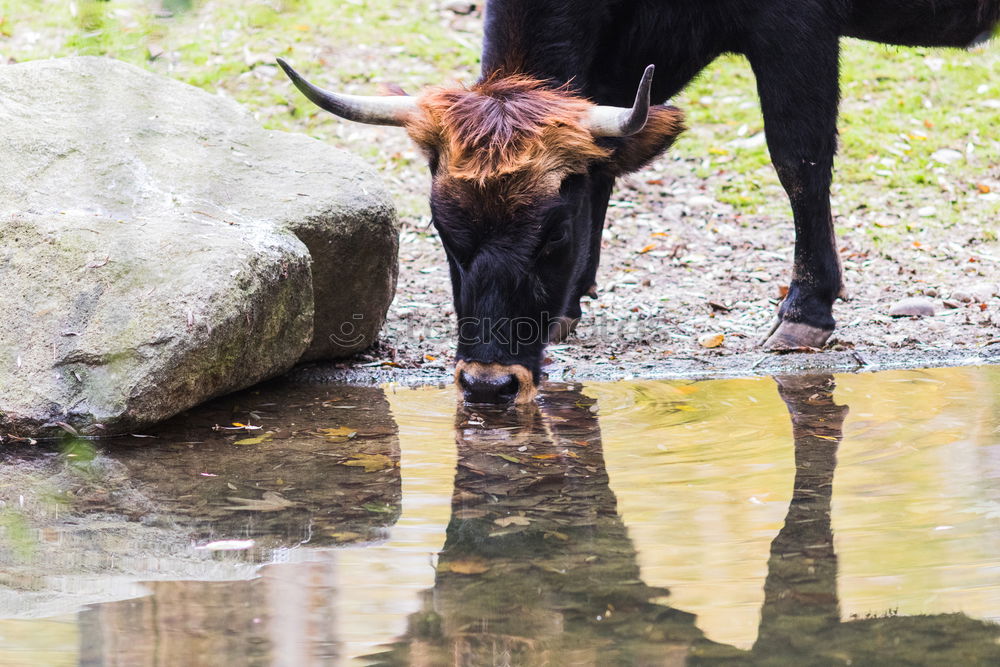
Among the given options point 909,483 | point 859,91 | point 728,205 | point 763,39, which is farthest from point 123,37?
point 859,91

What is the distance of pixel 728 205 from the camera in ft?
28.8

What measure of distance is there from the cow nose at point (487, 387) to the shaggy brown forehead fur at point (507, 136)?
78 centimetres

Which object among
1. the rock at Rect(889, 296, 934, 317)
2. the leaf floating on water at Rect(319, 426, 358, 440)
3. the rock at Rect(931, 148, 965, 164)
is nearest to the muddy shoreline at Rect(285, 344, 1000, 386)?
the rock at Rect(889, 296, 934, 317)

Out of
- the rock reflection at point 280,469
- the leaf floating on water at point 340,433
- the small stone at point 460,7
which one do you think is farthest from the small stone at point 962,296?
the small stone at point 460,7

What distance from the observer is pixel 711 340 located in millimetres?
6152

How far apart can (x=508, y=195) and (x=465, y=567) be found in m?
2.24

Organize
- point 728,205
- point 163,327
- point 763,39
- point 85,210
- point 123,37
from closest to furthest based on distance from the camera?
point 123,37, point 163,327, point 85,210, point 763,39, point 728,205

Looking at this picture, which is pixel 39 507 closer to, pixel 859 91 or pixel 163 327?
pixel 163 327

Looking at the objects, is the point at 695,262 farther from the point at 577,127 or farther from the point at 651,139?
the point at 577,127

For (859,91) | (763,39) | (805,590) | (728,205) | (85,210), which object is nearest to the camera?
(805,590)

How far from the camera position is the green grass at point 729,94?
344 inches

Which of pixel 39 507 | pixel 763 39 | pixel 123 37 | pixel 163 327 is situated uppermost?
pixel 763 39

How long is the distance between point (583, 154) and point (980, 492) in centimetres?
237

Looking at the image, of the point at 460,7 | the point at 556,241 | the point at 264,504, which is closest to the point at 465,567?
the point at 264,504
